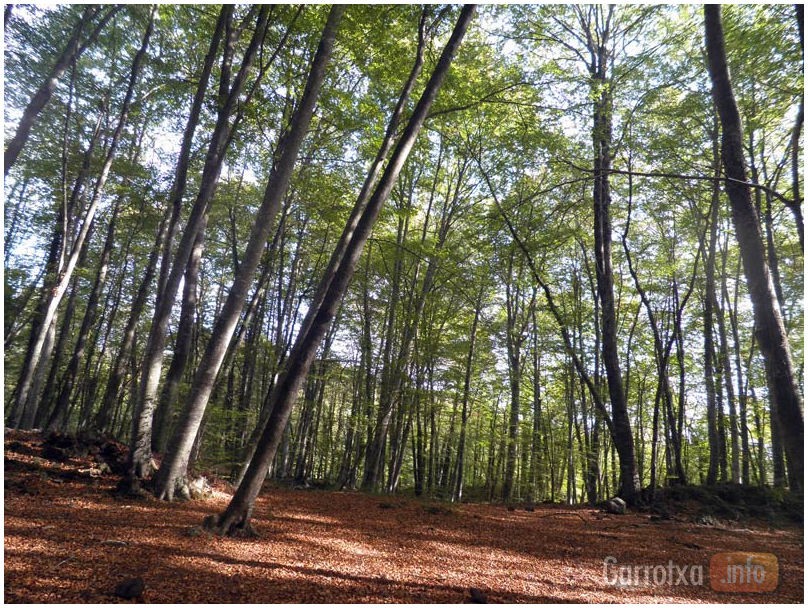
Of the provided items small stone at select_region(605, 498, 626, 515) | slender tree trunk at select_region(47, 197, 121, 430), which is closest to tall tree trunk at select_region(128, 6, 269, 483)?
slender tree trunk at select_region(47, 197, 121, 430)

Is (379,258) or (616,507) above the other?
(379,258)

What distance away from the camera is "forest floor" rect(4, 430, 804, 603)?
9.25 ft

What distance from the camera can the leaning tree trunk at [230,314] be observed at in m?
5.34

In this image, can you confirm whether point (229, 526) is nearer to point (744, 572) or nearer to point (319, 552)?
point (319, 552)

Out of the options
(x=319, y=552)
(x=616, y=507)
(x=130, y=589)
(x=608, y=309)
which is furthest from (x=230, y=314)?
(x=616, y=507)

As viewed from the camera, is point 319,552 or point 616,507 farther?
point 616,507

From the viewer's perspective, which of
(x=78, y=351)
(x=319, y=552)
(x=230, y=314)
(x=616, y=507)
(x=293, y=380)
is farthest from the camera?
(x=78, y=351)

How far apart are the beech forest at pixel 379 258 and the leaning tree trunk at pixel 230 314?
3cm

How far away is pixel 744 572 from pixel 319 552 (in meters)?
4.63

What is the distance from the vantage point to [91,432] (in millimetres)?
7902

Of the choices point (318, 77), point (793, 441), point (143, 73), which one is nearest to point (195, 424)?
point (318, 77)

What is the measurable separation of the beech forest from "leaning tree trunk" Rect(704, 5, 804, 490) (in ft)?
0.06

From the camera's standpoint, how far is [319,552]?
12.8 feet

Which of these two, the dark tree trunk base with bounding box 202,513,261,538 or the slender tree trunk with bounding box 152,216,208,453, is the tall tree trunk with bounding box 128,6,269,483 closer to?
the slender tree trunk with bounding box 152,216,208,453
